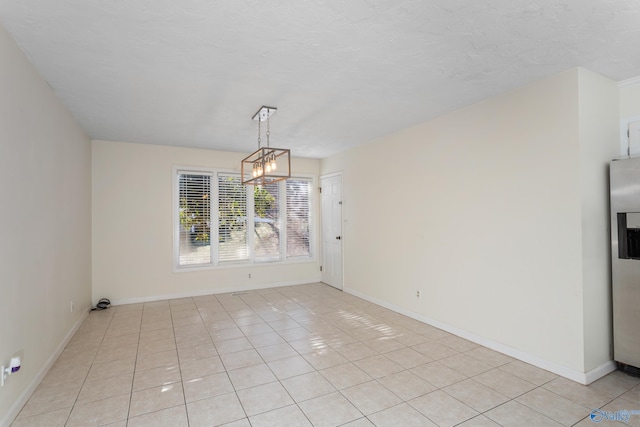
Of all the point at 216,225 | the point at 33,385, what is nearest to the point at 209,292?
the point at 216,225

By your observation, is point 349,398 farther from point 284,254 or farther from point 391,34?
point 284,254

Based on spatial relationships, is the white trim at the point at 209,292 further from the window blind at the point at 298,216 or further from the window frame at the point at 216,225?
the window blind at the point at 298,216

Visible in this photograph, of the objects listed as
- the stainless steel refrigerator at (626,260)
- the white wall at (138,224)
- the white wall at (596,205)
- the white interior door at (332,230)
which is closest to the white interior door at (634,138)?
the white wall at (596,205)

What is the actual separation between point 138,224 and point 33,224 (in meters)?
2.72

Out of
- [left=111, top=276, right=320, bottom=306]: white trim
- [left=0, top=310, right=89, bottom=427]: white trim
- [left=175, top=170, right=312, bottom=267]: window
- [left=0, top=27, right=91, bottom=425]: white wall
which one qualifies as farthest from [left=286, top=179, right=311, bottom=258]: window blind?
[left=0, top=310, right=89, bottom=427]: white trim

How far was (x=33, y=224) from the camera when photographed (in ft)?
8.64

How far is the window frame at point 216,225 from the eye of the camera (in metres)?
5.53

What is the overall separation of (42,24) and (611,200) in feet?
14.6

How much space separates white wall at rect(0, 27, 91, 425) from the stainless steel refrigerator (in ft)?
15.1

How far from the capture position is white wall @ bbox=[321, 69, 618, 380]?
2.72 meters

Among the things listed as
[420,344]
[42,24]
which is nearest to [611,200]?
[420,344]

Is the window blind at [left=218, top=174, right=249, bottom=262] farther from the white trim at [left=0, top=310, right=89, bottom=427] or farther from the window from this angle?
the white trim at [left=0, top=310, right=89, bottom=427]

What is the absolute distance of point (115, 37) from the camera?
7.16 ft

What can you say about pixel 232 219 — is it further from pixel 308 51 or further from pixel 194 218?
pixel 308 51
